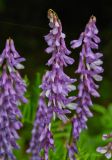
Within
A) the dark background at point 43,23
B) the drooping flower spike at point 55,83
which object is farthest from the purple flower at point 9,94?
the dark background at point 43,23

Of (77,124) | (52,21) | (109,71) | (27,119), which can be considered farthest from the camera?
(109,71)

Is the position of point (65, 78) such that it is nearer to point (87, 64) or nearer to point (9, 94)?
point (87, 64)

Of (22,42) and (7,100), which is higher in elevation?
(22,42)

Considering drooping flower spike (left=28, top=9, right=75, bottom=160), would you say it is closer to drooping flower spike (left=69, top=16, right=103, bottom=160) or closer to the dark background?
drooping flower spike (left=69, top=16, right=103, bottom=160)

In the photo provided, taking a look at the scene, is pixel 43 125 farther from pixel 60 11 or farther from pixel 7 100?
pixel 60 11

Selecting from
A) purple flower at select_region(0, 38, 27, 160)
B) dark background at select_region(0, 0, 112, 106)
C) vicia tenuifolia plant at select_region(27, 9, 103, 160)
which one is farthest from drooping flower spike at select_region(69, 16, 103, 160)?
dark background at select_region(0, 0, 112, 106)

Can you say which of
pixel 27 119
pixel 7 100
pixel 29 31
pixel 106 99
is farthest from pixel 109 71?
pixel 7 100

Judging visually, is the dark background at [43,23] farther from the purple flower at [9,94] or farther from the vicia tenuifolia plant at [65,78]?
the vicia tenuifolia plant at [65,78]
